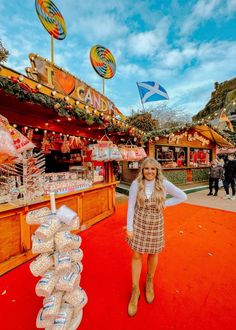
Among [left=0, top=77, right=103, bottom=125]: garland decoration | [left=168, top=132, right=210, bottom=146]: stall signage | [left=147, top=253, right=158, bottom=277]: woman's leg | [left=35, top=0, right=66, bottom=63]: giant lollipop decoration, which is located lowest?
[left=147, top=253, right=158, bottom=277]: woman's leg

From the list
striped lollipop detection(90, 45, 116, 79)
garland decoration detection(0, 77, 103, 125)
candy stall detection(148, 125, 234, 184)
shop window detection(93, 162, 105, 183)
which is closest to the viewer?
garland decoration detection(0, 77, 103, 125)

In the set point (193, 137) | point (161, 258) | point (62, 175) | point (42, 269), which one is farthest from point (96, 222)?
point (193, 137)

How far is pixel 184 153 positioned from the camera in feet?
34.1

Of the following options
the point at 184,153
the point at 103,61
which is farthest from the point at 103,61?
the point at 184,153

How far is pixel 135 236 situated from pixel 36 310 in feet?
4.34

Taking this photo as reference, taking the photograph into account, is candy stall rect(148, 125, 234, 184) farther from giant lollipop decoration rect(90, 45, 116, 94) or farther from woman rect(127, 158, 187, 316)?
woman rect(127, 158, 187, 316)

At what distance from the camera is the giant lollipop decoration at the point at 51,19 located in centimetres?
412

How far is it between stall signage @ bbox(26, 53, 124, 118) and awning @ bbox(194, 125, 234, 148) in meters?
6.00

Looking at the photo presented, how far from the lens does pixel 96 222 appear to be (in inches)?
180

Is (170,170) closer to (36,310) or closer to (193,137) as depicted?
(193,137)

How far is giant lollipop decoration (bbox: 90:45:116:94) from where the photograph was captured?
19.1 feet

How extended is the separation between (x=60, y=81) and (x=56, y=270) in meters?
4.92

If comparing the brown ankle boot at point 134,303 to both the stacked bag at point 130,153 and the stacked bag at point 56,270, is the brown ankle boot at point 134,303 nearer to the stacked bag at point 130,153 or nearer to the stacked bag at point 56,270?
the stacked bag at point 56,270

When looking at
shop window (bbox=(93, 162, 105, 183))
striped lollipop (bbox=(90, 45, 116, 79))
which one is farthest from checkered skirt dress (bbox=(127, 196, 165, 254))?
striped lollipop (bbox=(90, 45, 116, 79))
